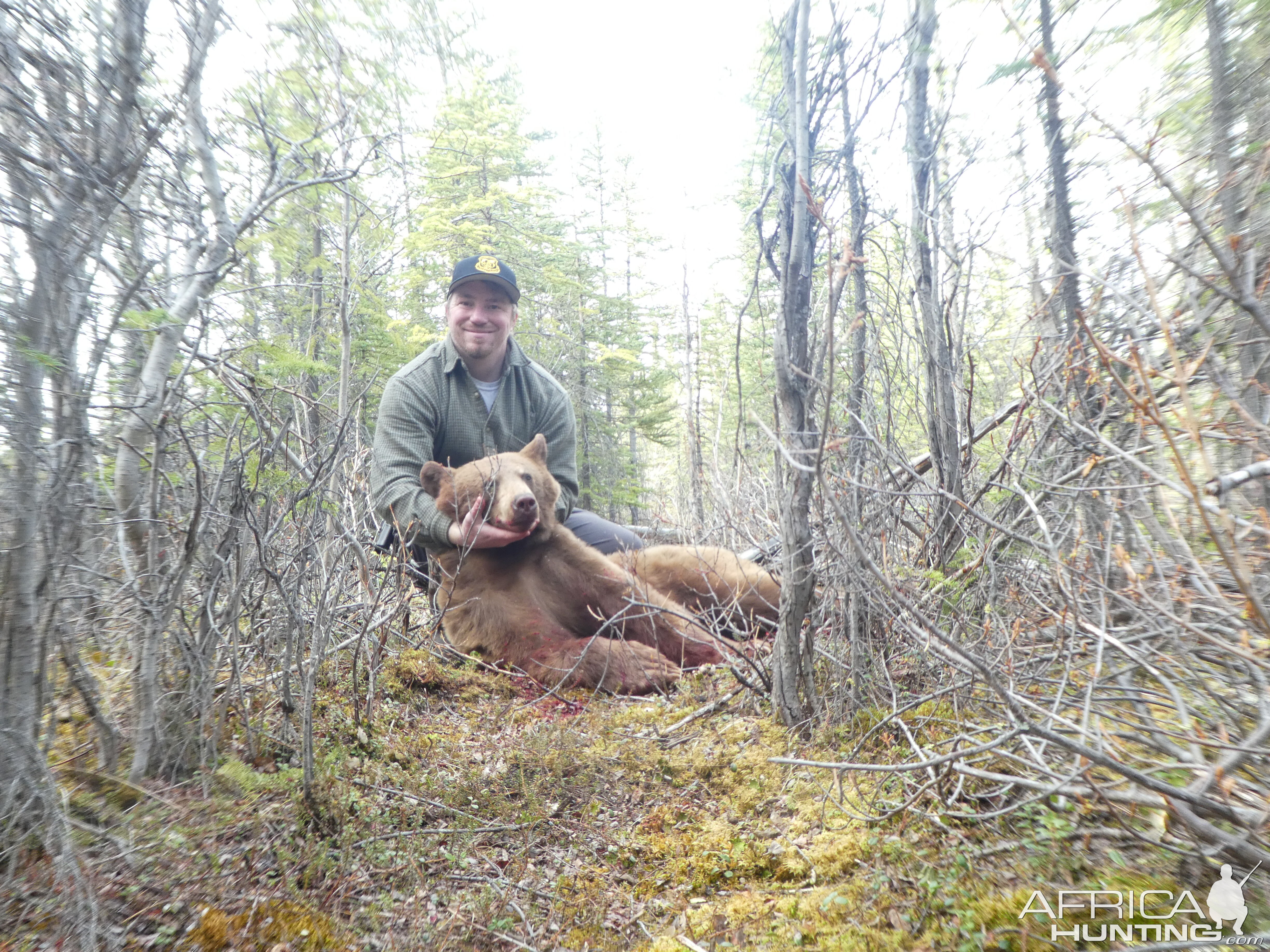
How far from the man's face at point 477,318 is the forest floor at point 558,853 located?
111 inches

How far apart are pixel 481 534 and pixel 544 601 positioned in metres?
0.64

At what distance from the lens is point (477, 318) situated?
16.5 feet

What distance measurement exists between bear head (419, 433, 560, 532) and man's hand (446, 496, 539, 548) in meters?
0.03

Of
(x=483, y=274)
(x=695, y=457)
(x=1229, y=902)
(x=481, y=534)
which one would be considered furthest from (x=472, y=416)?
(x=1229, y=902)

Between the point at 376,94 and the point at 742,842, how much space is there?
136 inches

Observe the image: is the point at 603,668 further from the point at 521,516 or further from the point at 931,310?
the point at 931,310

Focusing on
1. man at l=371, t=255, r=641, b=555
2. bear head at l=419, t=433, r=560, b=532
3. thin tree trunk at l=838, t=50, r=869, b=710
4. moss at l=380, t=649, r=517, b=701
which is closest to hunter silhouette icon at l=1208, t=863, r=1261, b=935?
thin tree trunk at l=838, t=50, r=869, b=710

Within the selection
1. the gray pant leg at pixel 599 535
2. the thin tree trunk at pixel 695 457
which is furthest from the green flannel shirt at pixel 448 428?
the thin tree trunk at pixel 695 457

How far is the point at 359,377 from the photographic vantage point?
29.4 feet

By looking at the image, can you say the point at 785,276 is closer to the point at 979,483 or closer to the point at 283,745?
the point at 979,483

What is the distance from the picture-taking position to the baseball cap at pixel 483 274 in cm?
495

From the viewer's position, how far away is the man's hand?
4.09 m

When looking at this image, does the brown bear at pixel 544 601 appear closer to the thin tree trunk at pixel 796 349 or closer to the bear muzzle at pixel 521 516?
the bear muzzle at pixel 521 516

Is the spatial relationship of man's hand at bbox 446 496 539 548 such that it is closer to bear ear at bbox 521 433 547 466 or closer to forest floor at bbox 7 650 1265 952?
bear ear at bbox 521 433 547 466
